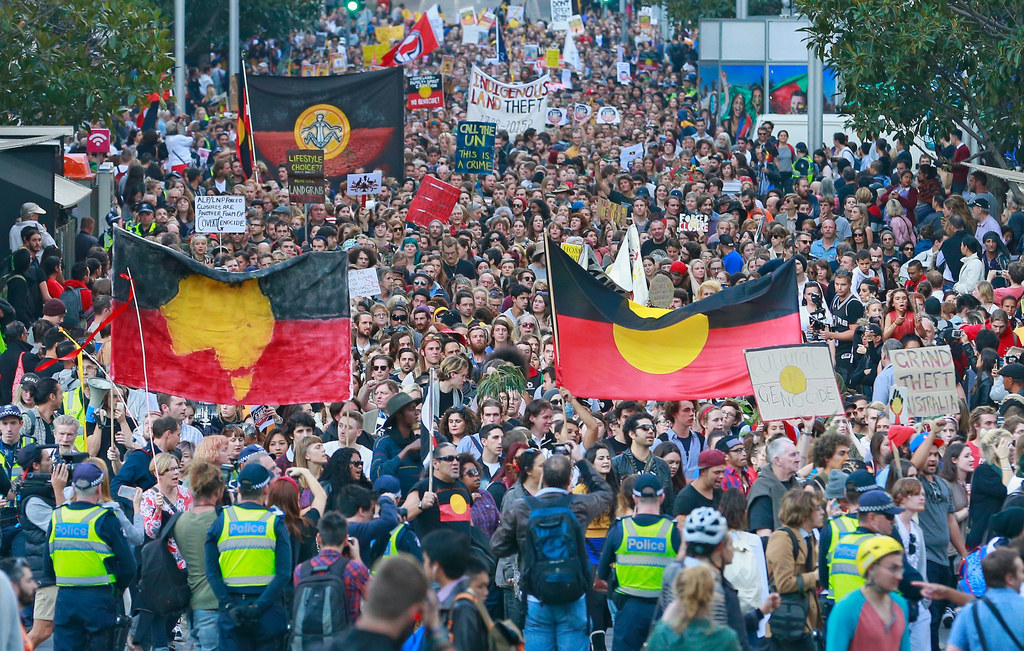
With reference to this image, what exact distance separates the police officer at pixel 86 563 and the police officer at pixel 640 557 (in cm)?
251

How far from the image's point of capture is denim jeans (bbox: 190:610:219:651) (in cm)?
897

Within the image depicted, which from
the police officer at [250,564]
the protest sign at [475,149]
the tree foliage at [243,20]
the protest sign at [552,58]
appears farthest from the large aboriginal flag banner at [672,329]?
the protest sign at [552,58]

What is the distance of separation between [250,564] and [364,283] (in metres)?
8.36

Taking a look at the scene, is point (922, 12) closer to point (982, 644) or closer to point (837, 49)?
point (837, 49)

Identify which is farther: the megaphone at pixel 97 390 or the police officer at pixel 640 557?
the megaphone at pixel 97 390

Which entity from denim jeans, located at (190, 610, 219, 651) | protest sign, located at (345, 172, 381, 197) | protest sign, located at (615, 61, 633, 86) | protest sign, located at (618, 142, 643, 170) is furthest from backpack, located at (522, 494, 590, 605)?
protest sign, located at (615, 61, 633, 86)

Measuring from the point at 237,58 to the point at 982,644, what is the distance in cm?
3608

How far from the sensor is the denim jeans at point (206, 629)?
8.97 m

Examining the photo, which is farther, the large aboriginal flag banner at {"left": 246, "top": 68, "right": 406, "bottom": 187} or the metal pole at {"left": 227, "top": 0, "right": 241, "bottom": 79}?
the metal pole at {"left": 227, "top": 0, "right": 241, "bottom": 79}

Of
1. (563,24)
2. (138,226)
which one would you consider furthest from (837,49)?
(563,24)

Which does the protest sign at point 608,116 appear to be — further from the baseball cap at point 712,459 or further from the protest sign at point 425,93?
the baseball cap at point 712,459

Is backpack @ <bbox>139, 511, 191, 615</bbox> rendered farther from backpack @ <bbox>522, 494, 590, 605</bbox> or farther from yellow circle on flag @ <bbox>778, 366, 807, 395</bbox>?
yellow circle on flag @ <bbox>778, 366, 807, 395</bbox>

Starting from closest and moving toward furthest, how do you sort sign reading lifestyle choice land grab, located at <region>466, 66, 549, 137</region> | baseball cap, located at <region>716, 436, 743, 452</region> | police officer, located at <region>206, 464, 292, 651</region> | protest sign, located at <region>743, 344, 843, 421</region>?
police officer, located at <region>206, 464, 292, 651</region>, baseball cap, located at <region>716, 436, 743, 452</region>, protest sign, located at <region>743, 344, 843, 421</region>, sign reading lifestyle choice land grab, located at <region>466, 66, 549, 137</region>

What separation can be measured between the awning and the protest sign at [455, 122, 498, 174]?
6.00 meters
